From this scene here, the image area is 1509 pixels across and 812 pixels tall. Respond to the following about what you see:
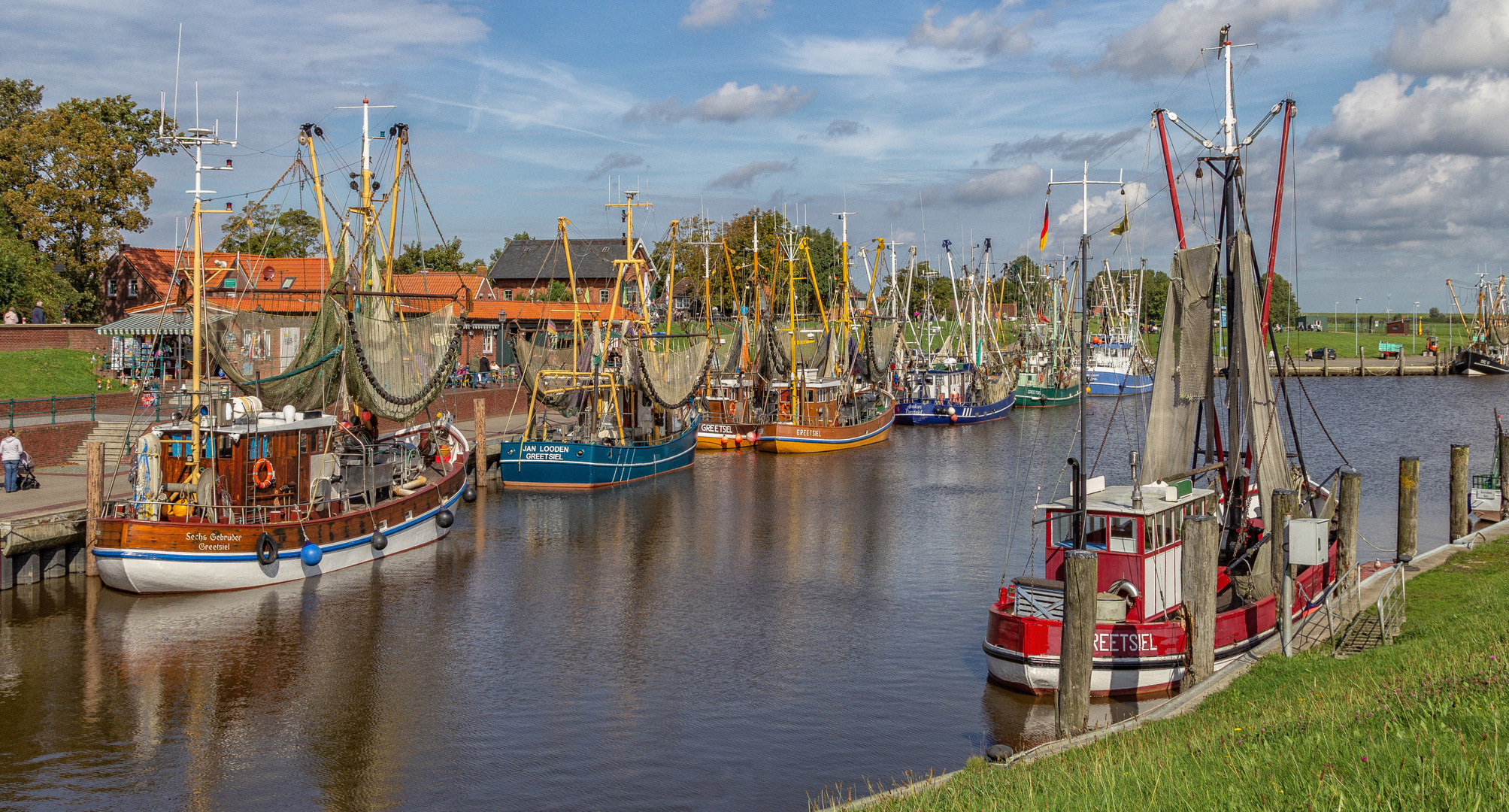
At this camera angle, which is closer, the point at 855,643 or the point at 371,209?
the point at 855,643

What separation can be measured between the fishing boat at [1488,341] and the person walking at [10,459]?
12099 cm

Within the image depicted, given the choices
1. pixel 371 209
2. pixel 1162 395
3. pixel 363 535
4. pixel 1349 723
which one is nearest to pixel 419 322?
pixel 371 209

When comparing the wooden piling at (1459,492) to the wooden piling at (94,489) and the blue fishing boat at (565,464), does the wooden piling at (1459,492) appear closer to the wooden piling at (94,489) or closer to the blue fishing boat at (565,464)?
the blue fishing boat at (565,464)

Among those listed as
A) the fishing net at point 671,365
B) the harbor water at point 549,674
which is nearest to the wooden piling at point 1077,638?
the harbor water at point 549,674

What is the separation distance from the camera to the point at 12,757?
60.2ft

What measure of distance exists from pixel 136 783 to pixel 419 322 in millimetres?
20056

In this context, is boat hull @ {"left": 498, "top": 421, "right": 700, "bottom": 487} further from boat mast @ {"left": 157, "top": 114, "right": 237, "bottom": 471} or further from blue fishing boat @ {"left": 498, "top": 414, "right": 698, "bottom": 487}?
boat mast @ {"left": 157, "top": 114, "right": 237, "bottom": 471}

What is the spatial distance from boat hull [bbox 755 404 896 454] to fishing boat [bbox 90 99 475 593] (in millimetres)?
24065

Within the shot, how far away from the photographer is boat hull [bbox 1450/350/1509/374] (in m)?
113

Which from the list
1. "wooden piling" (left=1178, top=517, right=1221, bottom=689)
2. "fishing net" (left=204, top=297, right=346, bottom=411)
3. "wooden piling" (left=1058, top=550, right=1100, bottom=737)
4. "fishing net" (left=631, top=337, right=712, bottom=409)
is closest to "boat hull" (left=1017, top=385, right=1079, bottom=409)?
"fishing net" (left=631, top=337, right=712, bottom=409)

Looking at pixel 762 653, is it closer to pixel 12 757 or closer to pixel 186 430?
pixel 12 757

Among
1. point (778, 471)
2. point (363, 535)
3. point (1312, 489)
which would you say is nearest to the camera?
point (1312, 489)

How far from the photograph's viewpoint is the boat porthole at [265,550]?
92.6 feet

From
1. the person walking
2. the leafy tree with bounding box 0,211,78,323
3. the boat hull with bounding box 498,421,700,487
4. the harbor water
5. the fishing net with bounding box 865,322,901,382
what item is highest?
the leafy tree with bounding box 0,211,78,323
